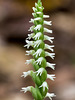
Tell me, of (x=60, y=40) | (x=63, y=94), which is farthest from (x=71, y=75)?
(x=60, y=40)

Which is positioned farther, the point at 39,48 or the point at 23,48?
the point at 23,48

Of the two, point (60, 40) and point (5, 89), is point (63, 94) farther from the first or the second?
point (60, 40)

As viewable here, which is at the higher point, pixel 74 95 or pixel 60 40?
pixel 60 40

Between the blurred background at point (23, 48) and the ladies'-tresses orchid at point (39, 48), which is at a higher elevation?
the blurred background at point (23, 48)

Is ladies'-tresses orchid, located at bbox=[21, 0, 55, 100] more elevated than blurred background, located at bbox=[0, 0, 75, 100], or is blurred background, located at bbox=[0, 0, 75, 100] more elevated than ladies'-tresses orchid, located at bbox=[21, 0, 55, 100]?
blurred background, located at bbox=[0, 0, 75, 100]

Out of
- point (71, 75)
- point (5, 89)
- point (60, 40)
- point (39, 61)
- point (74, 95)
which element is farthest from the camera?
point (60, 40)

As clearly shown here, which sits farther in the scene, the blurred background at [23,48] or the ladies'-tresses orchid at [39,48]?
the blurred background at [23,48]

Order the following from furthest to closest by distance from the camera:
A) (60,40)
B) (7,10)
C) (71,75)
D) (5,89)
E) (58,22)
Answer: (58,22) < (7,10) < (60,40) < (71,75) < (5,89)

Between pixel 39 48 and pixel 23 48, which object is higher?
pixel 23 48
